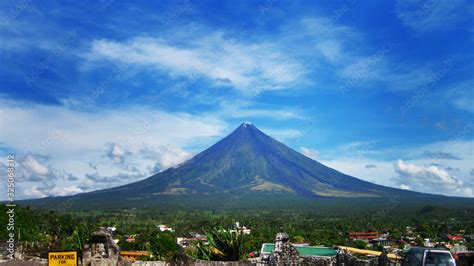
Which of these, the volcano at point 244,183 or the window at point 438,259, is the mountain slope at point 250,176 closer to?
the volcano at point 244,183

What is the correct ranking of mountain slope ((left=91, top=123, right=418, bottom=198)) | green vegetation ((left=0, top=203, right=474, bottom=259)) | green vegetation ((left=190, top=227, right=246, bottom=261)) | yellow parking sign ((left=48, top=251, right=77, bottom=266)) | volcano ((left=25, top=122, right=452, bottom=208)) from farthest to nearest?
mountain slope ((left=91, top=123, right=418, bottom=198)), volcano ((left=25, top=122, right=452, bottom=208)), green vegetation ((left=0, top=203, right=474, bottom=259)), green vegetation ((left=190, top=227, right=246, bottom=261)), yellow parking sign ((left=48, top=251, right=77, bottom=266))

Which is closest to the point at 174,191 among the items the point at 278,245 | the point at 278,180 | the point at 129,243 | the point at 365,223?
the point at 278,180

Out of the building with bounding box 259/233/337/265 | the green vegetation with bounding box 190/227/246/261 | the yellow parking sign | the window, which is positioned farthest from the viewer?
the green vegetation with bounding box 190/227/246/261

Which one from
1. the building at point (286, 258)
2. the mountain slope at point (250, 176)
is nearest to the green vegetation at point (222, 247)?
the building at point (286, 258)

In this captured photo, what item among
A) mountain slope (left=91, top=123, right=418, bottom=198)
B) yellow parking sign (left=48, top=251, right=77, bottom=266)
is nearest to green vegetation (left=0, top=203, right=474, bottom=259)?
yellow parking sign (left=48, top=251, right=77, bottom=266)

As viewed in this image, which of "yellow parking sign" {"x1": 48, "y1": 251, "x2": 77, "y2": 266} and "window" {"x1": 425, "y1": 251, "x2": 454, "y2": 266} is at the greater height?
"yellow parking sign" {"x1": 48, "y1": 251, "x2": 77, "y2": 266}

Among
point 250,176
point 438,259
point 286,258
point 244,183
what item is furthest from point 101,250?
point 250,176

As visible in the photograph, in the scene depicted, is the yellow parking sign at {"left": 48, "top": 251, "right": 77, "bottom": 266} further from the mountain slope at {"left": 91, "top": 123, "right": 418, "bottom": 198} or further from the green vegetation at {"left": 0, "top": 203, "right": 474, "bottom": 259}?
the mountain slope at {"left": 91, "top": 123, "right": 418, "bottom": 198}

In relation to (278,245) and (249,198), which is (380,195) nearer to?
(249,198)
